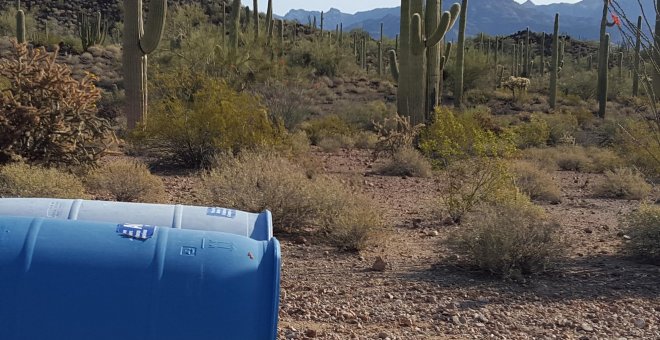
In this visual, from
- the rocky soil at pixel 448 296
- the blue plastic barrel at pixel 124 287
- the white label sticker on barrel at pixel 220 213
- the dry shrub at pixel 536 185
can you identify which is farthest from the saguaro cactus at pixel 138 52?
the blue plastic barrel at pixel 124 287

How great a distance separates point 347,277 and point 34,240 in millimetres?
4118

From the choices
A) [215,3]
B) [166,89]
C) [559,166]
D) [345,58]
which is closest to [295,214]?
[166,89]

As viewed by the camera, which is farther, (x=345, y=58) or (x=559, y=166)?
(x=345, y=58)

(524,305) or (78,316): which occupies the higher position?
(78,316)

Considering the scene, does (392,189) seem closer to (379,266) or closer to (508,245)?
(379,266)

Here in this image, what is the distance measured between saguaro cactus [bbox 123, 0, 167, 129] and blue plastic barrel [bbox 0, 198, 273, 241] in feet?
38.3

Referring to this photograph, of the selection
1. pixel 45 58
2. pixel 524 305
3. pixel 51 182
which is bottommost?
pixel 524 305

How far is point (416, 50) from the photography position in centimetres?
1773

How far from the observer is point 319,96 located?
34.2 metres

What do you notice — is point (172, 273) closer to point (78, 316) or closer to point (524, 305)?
point (78, 316)

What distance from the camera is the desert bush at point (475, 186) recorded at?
1020 cm

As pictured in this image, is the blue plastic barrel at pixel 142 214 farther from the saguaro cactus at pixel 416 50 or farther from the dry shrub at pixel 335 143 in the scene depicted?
the dry shrub at pixel 335 143

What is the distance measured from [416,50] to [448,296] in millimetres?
11786

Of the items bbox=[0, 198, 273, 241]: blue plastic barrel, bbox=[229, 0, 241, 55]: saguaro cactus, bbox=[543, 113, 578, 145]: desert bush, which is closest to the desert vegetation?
bbox=[543, 113, 578, 145]: desert bush
